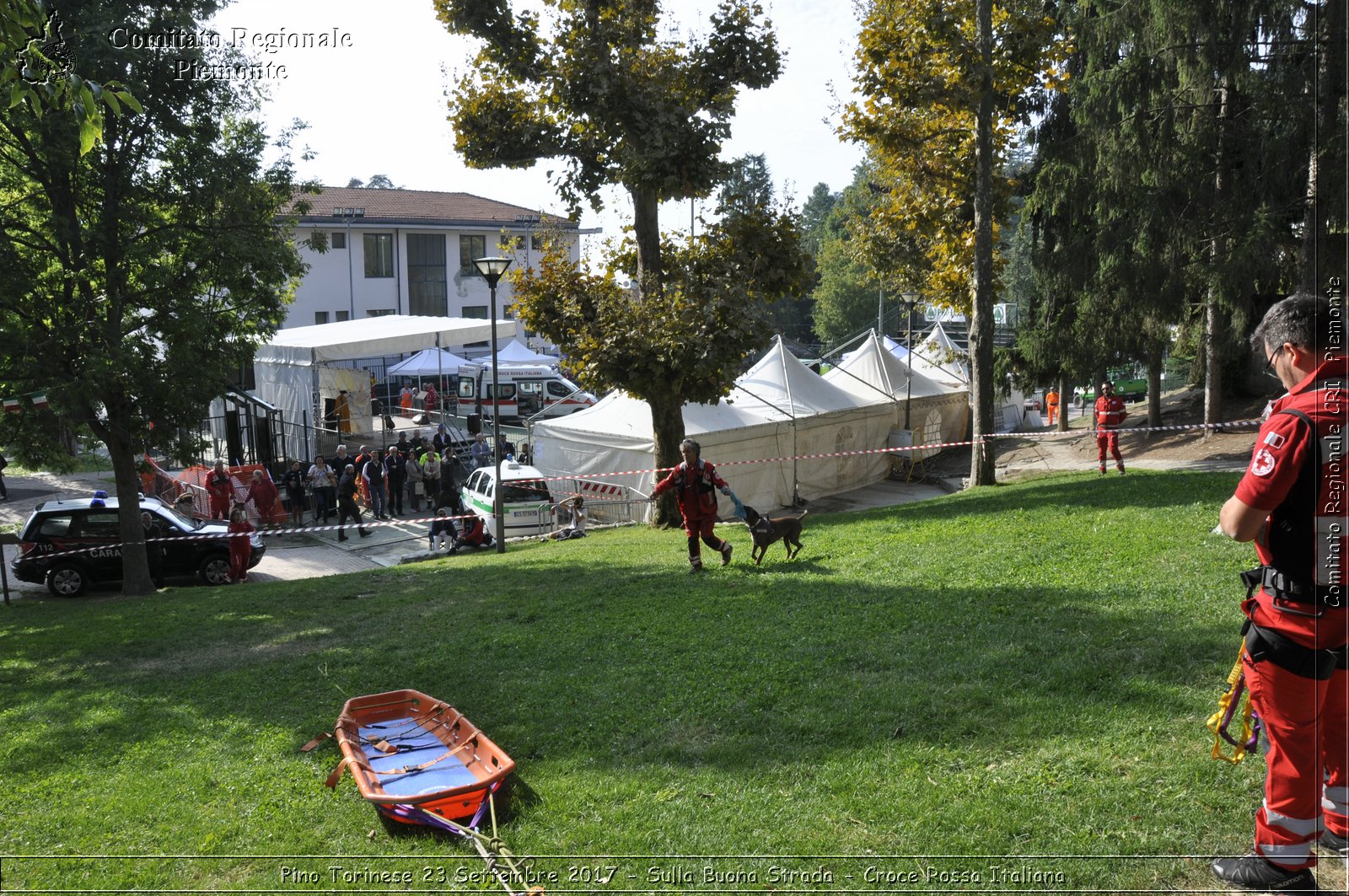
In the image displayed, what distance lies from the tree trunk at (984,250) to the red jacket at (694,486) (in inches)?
371

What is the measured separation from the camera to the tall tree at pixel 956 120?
57.4ft

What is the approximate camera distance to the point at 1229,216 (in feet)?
60.4

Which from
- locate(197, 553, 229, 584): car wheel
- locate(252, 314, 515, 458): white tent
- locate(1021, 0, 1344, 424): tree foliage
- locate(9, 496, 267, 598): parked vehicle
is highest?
locate(1021, 0, 1344, 424): tree foliage

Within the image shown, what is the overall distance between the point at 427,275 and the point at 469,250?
2.93 meters

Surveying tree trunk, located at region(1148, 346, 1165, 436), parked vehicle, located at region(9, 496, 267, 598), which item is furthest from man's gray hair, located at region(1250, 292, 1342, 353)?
tree trunk, located at region(1148, 346, 1165, 436)

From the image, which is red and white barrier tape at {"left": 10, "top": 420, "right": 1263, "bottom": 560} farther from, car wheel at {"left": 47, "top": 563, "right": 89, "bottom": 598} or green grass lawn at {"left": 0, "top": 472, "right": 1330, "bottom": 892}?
green grass lawn at {"left": 0, "top": 472, "right": 1330, "bottom": 892}

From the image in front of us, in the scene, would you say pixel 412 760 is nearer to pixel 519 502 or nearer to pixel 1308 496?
pixel 1308 496

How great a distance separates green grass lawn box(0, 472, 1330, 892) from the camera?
471 cm

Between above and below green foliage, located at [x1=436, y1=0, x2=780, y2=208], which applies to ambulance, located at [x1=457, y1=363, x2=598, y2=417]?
below

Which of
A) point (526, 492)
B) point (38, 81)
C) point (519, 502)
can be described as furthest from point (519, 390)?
point (38, 81)

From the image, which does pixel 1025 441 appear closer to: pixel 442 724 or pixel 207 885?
pixel 442 724

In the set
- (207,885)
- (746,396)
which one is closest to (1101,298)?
(746,396)

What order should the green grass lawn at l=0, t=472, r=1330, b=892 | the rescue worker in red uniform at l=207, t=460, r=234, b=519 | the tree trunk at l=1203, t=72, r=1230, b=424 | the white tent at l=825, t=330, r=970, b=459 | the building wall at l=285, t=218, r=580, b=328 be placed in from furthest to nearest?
the building wall at l=285, t=218, r=580, b=328, the white tent at l=825, t=330, r=970, b=459, the rescue worker in red uniform at l=207, t=460, r=234, b=519, the tree trunk at l=1203, t=72, r=1230, b=424, the green grass lawn at l=0, t=472, r=1330, b=892

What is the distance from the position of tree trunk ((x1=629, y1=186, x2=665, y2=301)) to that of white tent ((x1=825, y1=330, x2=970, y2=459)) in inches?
440
